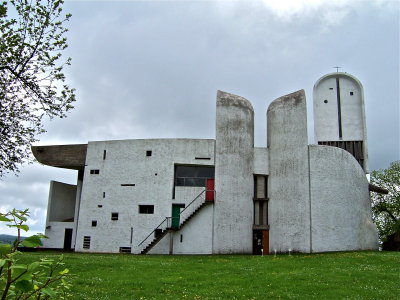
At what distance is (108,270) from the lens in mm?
18109

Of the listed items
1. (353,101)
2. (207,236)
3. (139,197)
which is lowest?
(207,236)

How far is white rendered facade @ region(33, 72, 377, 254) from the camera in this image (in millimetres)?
29859

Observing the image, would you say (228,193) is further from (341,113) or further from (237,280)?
(341,113)

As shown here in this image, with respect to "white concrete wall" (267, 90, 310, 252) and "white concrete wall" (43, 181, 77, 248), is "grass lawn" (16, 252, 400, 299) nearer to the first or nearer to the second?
"white concrete wall" (267, 90, 310, 252)

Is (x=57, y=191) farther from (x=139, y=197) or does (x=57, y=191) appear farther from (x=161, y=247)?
(x=161, y=247)

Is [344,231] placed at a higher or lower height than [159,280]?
higher

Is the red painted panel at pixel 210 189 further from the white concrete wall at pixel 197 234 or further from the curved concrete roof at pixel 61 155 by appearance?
the curved concrete roof at pixel 61 155

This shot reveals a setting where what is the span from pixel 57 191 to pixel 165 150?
41.1 ft

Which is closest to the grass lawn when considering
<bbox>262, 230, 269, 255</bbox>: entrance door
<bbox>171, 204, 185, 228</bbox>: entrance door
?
<bbox>262, 230, 269, 255</bbox>: entrance door

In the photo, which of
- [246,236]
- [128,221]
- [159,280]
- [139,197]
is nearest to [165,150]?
[139,197]

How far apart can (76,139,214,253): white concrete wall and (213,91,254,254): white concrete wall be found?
1.51m

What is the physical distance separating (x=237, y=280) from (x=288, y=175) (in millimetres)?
16543

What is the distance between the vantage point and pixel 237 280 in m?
15.1

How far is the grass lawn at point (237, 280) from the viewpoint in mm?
12750
